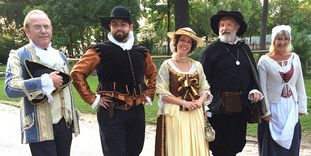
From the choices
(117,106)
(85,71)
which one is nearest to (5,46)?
(85,71)

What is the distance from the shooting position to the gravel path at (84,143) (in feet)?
20.1

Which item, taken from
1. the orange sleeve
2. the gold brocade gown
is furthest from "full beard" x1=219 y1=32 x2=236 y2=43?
the orange sleeve

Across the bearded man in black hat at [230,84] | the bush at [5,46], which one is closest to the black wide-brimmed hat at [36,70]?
the bearded man in black hat at [230,84]

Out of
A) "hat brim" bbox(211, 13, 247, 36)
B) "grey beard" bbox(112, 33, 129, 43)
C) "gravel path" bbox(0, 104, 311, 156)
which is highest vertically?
"hat brim" bbox(211, 13, 247, 36)

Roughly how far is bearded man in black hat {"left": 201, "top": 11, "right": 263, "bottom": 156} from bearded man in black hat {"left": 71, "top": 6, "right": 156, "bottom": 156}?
887mm

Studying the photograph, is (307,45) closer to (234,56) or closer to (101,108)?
(234,56)

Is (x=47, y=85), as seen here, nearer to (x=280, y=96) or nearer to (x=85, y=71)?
(x=85, y=71)

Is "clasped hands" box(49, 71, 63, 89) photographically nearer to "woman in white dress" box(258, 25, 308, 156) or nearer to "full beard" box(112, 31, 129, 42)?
"full beard" box(112, 31, 129, 42)

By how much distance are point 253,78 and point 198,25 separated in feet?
119

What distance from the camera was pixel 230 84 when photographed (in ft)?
14.3

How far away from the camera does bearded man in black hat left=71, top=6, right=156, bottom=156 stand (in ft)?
12.8

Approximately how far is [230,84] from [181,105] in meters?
0.61

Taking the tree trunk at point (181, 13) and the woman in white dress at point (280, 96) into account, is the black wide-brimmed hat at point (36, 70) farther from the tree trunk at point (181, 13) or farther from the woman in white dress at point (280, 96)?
the tree trunk at point (181, 13)

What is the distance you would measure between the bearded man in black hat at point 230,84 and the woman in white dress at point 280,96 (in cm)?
12
